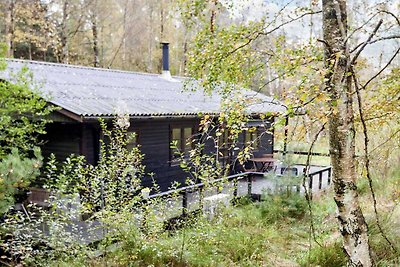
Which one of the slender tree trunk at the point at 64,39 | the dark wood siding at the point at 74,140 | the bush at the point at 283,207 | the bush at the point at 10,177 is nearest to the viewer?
the bush at the point at 10,177

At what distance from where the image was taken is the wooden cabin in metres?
8.27

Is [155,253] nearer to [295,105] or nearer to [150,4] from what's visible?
[295,105]

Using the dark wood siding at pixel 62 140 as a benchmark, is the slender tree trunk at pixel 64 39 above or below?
above

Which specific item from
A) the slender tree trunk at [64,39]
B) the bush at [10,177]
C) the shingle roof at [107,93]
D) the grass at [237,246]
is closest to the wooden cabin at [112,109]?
the shingle roof at [107,93]

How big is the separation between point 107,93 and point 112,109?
180 centimetres

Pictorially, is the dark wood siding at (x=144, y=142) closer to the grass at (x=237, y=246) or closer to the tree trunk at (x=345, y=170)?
the grass at (x=237, y=246)

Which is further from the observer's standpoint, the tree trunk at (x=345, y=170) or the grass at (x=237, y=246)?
the grass at (x=237, y=246)

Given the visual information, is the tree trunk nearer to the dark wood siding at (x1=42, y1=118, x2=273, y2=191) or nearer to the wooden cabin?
the wooden cabin

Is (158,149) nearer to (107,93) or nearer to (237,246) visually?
(107,93)

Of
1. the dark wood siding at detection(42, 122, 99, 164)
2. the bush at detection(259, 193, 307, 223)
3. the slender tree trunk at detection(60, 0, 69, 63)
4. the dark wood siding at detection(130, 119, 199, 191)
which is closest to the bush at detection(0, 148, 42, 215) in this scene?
the dark wood siding at detection(42, 122, 99, 164)

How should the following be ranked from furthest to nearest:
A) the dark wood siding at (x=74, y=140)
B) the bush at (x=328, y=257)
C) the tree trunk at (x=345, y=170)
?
the dark wood siding at (x=74, y=140) < the bush at (x=328, y=257) < the tree trunk at (x=345, y=170)

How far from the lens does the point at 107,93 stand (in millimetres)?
10141

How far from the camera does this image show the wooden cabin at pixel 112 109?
8266mm

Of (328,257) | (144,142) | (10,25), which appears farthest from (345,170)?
(10,25)
